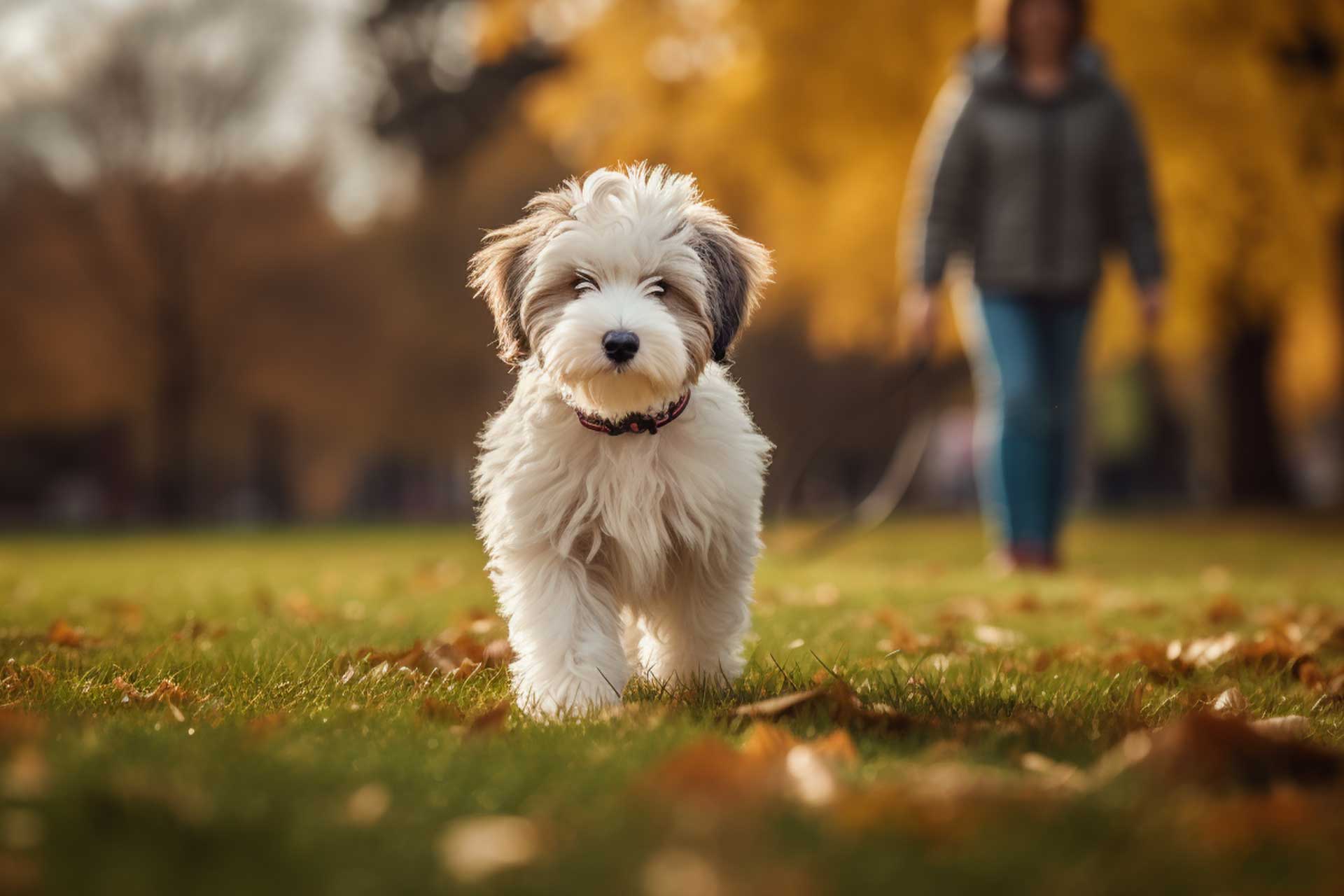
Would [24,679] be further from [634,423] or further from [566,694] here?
[634,423]

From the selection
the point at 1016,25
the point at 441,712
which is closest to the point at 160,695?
the point at 441,712

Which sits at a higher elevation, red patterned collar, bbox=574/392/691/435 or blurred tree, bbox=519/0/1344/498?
blurred tree, bbox=519/0/1344/498

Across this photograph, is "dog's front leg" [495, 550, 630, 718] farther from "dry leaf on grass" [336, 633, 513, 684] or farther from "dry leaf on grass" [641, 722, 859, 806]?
"dry leaf on grass" [641, 722, 859, 806]

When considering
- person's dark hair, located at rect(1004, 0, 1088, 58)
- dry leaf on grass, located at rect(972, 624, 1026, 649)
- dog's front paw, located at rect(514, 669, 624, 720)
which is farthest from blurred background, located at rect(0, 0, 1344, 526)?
dog's front paw, located at rect(514, 669, 624, 720)

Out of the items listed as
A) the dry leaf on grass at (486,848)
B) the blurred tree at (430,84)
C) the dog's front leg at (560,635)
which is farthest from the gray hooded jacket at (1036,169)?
the blurred tree at (430,84)

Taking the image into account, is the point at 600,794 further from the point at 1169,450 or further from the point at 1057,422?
the point at 1169,450

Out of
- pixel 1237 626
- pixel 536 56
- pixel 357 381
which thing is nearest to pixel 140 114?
pixel 357 381

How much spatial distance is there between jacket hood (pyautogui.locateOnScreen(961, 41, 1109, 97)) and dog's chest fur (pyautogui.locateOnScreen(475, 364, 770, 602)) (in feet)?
17.0

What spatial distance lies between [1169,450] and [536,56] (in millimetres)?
18393

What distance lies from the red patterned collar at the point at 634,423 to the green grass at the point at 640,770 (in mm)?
733

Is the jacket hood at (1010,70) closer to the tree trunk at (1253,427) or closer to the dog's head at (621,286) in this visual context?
the dog's head at (621,286)

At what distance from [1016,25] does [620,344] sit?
19.2 feet

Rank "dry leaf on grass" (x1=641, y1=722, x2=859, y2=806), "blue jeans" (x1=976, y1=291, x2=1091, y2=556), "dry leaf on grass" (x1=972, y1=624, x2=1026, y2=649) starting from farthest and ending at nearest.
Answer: "blue jeans" (x1=976, y1=291, x2=1091, y2=556), "dry leaf on grass" (x1=972, y1=624, x2=1026, y2=649), "dry leaf on grass" (x1=641, y1=722, x2=859, y2=806)

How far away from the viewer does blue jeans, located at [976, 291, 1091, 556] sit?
26.2ft
